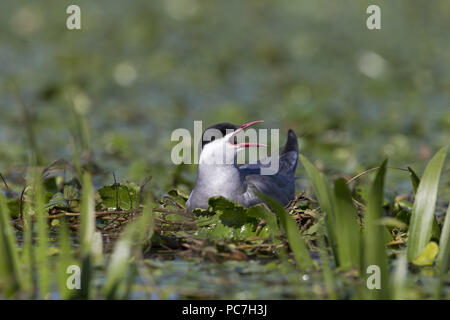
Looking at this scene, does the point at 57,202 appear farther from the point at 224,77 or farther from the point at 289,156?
the point at 224,77

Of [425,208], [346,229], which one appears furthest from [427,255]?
[346,229]

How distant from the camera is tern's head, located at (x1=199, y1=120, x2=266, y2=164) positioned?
6199mm

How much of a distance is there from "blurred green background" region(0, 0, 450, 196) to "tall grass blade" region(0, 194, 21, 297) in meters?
4.10


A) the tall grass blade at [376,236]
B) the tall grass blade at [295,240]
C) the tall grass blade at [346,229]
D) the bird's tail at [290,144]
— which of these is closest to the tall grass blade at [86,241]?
the tall grass blade at [295,240]

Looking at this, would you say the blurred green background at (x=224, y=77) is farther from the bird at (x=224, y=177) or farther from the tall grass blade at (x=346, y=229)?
the tall grass blade at (x=346, y=229)

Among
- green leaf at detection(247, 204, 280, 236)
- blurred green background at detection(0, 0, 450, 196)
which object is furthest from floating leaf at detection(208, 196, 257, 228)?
blurred green background at detection(0, 0, 450, 196)

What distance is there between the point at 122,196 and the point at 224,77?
858 centimetres

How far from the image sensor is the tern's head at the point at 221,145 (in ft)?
20.3

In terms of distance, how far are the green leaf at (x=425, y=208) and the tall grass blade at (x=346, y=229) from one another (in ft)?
1.95

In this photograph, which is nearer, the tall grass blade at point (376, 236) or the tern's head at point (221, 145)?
the tall grass blade at point (376, 236)

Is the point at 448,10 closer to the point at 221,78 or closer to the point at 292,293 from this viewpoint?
the point at 221,78

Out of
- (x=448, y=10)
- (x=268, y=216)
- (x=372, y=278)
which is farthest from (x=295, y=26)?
(x=372, y=278)

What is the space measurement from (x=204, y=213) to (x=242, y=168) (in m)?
0.90
